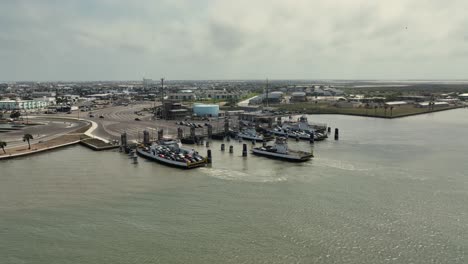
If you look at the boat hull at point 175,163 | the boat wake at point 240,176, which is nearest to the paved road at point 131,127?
the boat hull at point 175,163

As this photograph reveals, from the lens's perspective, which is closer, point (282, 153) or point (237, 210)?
point (237, 210)

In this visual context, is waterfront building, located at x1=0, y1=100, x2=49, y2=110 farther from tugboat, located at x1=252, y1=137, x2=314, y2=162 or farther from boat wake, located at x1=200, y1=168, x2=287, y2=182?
boat wake, located at x1=200, y1=168, x2=287, y2=182

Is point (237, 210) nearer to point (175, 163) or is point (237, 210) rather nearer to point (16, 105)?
point (175, 163)

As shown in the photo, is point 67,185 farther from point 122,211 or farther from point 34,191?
point 122,211

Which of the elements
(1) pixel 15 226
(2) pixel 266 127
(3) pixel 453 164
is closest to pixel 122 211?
(1) pixel 15 226

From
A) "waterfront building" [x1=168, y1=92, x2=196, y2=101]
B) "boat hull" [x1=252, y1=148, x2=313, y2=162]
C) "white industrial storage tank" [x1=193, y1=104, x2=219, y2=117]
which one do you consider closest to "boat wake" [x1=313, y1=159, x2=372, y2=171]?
"boat hull" [x1=252, y1=148, x2=313, y2=162]

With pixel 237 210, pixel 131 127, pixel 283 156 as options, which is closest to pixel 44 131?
pixel 131 127

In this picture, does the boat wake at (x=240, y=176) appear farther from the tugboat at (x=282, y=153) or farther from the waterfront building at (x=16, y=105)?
the waterfront building at (x=16, y=105)
